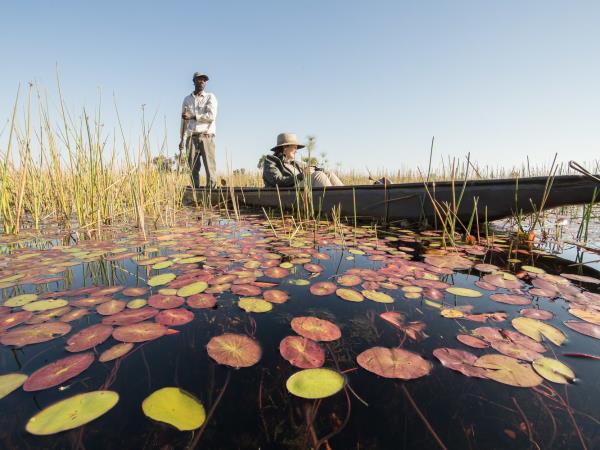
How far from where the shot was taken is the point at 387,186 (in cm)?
311

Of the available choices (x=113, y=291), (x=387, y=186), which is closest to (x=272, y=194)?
(x=387, y=186)

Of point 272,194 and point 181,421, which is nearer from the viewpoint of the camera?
point 181,421

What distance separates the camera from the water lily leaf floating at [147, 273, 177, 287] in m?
1.33

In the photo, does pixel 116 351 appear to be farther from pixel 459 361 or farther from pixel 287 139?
pixel 287 139

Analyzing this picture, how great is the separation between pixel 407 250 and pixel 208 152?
4394 mm

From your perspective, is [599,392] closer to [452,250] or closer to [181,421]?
[181,421]

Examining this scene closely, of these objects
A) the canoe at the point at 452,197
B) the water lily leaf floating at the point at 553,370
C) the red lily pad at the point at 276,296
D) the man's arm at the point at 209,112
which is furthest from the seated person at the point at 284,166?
the water lily leaf floating at the point at 553,370

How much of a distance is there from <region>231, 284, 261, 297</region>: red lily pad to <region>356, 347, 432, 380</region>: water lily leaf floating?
58 cm

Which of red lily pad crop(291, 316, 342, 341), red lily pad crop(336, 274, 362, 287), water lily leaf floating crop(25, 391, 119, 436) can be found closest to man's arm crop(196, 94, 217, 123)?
red lily pad crop(336, 274, 362, 287)

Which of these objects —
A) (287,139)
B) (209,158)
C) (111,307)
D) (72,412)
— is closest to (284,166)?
(287,139)

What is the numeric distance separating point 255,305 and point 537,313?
1078 millimetres

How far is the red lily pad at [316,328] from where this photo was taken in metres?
0.91

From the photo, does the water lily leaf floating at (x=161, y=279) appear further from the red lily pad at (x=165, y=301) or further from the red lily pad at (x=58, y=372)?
the red lily pad at (x=58, y=372)

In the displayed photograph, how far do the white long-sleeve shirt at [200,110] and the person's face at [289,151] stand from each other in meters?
1.57
